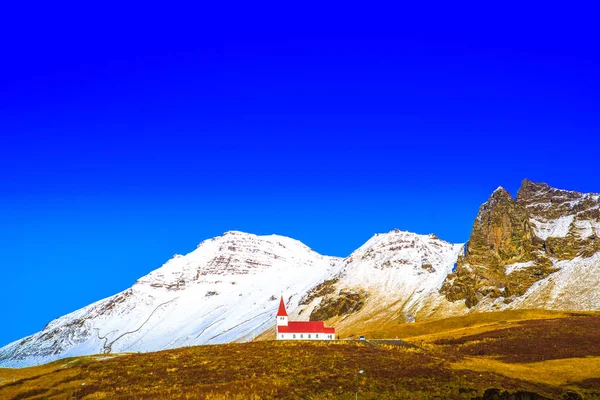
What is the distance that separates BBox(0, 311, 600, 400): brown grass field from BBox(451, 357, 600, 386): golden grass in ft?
0.38

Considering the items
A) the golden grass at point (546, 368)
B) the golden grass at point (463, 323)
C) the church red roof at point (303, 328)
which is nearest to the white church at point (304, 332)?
the church red roof at point (303, 328)

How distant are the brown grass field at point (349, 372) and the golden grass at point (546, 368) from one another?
115 mm

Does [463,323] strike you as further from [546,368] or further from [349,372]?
[349,372]

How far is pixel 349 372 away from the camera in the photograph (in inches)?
2586

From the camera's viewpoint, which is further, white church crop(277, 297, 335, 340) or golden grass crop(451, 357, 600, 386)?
white church crop(277, 297, 335, 340)

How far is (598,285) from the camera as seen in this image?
170 meters

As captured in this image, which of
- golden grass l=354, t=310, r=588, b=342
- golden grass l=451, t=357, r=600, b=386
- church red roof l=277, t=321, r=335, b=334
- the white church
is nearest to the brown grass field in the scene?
golden grass l=451, t=357, r=600, b=386

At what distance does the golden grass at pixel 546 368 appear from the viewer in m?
61.4

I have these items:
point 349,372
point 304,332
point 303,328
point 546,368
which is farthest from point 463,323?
point 349,372

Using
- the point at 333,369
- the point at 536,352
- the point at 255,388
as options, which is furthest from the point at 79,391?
the point at 536,352

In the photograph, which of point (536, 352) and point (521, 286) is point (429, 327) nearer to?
point (536, 352)

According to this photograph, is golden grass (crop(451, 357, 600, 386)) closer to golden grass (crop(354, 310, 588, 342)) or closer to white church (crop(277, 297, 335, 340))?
white church (crop(277, 297, 335, 340))

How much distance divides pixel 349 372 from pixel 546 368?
81.1ft

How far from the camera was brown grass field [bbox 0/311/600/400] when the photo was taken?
56.7m
